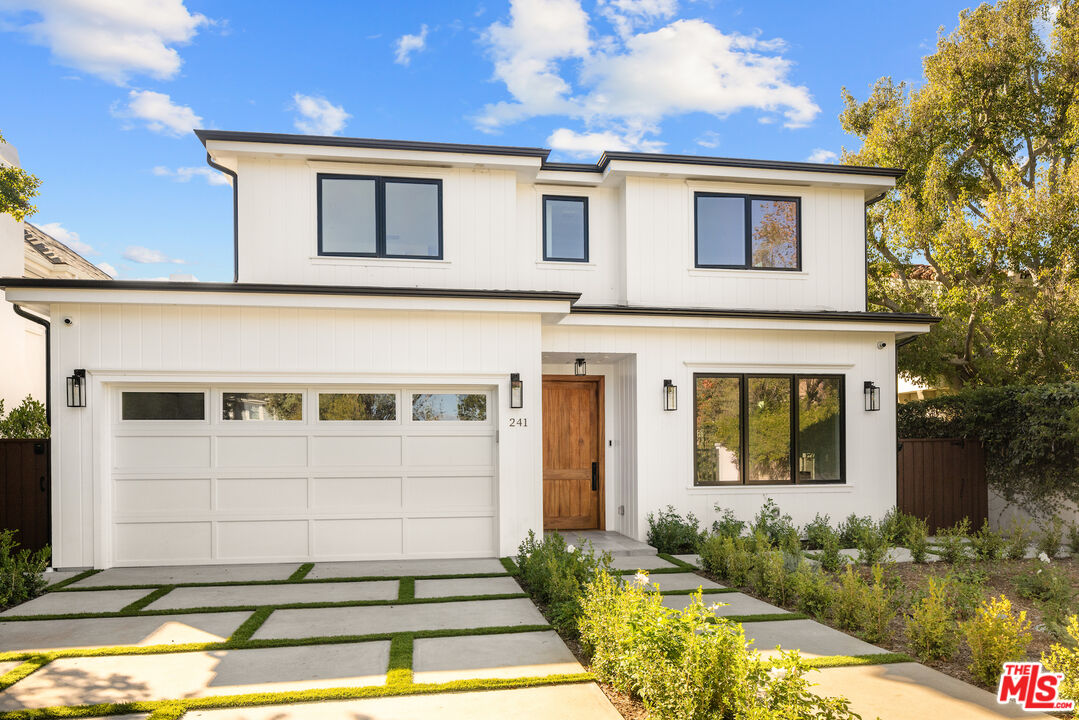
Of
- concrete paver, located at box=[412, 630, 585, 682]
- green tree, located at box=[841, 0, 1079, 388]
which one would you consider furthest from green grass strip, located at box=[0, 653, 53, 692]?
green tree, located at box=[841, 0, 1079, 388]

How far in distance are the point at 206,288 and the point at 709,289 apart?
22.4 feet

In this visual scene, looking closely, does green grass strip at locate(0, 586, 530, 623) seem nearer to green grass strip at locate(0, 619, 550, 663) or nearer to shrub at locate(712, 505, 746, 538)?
green grass strip at locate(0, 619, 550, 663)

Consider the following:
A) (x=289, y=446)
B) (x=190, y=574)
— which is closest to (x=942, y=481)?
(x=289, y=446)

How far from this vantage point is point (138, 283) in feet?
25.5

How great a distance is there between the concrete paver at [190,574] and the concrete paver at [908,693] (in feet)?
18.7

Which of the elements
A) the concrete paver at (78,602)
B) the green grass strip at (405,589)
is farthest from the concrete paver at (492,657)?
the concrete paver at (78,602)

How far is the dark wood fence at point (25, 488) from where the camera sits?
26.3ft

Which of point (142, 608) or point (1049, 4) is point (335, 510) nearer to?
point (142, 608)

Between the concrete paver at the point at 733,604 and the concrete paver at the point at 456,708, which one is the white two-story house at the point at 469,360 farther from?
the concrete paver at the point at 456,708

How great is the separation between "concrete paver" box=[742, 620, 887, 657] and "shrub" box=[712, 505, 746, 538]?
9.71 ft

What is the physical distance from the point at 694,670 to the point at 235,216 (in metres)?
8.41

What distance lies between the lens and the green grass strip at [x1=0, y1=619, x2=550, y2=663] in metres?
5.01

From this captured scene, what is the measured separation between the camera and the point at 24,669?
4691 mm

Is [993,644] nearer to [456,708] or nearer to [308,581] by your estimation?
[456,708]
